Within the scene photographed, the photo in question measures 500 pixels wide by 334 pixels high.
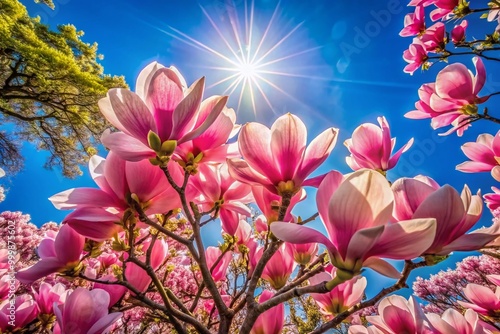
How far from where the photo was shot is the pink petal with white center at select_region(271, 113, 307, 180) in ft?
1.40

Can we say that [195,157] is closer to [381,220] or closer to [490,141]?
[381,220]

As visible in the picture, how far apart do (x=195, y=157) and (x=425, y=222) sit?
1.17 feet

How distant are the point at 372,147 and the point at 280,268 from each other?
0.35 meters

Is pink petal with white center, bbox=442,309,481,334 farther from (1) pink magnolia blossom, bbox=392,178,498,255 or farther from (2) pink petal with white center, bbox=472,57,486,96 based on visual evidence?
(2) pink petal with white center, bbox=472,57,486,96

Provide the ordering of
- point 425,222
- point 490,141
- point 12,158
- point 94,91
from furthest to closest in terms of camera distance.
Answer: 1. point 12,158
2. point 94,91
3. point 490,141
4. point 425,222

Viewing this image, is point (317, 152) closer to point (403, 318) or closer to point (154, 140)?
point (154, 140)

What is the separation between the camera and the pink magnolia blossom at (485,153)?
843 mm

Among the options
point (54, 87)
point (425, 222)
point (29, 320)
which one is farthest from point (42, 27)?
point (425, 222)

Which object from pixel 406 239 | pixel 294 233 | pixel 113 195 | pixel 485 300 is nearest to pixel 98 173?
pixel 113 195

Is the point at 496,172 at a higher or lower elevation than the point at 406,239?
higher

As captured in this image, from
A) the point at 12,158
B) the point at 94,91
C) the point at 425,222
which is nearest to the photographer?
the point at 425,222

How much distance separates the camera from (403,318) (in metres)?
0.54

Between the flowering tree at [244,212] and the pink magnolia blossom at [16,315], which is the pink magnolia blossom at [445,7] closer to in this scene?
the flowering tree at [244,212]

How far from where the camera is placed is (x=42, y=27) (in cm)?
833
